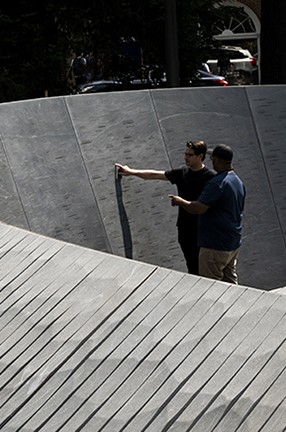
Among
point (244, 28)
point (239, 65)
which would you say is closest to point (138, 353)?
point (239, 65)

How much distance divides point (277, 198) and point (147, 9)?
26.6ft

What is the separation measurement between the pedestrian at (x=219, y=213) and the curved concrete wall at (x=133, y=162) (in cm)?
179

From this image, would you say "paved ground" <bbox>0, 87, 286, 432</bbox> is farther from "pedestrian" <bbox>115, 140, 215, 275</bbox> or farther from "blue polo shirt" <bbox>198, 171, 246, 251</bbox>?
"pedestrian" <bbox>115, 140, 215, 275</bbox>

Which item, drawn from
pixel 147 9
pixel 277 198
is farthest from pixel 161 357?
pixel 147 9

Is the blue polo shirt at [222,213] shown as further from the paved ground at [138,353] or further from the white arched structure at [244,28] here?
the white arched structure at [244,28]

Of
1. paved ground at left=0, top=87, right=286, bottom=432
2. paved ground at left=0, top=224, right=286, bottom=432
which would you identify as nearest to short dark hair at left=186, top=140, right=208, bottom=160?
paved ground at left=0, top=87, right=286, bottom=432

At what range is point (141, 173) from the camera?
9289 mm

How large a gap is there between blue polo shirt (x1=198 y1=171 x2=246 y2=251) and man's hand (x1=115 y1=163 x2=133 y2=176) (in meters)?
1.63

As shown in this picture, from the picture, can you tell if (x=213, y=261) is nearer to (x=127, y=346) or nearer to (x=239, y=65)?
(x=127, y=346)

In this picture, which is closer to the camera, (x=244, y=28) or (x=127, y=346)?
(x=127, y=346)

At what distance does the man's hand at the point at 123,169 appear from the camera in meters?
9.67

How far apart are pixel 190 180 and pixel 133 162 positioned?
177cm

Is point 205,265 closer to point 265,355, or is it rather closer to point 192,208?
point 192,208

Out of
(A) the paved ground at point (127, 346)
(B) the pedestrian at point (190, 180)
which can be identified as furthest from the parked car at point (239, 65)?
(A) the paved ground at point (127, 346)
